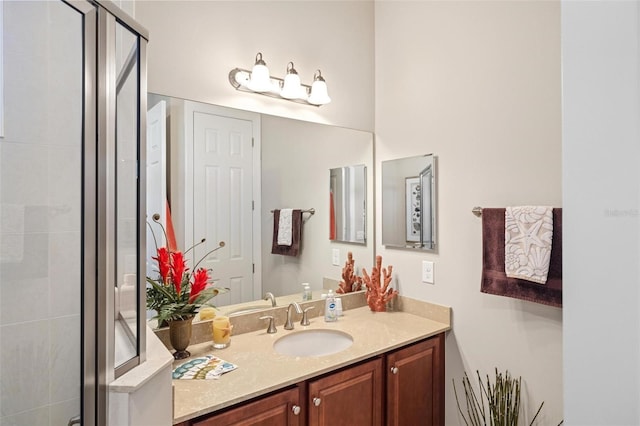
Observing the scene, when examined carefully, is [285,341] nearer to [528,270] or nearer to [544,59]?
[528,270]

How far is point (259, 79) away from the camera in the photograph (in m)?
1.79

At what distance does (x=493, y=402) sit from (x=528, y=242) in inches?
31.4

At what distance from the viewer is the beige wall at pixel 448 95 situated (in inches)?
62.1

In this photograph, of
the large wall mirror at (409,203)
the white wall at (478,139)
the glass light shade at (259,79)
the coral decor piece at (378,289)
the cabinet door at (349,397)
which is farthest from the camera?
the coral decor piece at (378,289)

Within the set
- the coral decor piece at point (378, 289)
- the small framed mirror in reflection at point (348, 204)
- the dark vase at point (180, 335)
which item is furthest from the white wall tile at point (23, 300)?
the coral decor piece at point (378, 289)

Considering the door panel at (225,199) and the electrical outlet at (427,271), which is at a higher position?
the door panel at (225,199)

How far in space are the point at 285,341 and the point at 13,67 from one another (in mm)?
1472

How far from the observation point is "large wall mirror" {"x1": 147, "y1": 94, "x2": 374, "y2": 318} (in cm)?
164

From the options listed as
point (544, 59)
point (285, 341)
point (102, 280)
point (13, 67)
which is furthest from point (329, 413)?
point (544, 59)

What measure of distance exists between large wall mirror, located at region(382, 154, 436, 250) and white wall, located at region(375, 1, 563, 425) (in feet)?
0.17

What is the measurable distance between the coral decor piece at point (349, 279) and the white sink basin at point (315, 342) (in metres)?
0.43

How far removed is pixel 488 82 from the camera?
69.2 inches

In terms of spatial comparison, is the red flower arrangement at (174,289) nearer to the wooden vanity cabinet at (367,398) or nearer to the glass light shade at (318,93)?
the wooden vanity cabinet at (367,398)

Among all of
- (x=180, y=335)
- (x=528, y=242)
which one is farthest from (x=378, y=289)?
(x=180, y=335)
